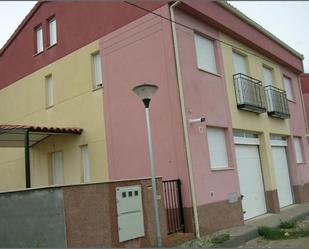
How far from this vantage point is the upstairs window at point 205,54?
12615 millimetres

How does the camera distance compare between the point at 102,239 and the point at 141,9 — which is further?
the point at 141,9

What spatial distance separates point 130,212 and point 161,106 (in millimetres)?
3630

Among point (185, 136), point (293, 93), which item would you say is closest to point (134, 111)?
point (185, 136)

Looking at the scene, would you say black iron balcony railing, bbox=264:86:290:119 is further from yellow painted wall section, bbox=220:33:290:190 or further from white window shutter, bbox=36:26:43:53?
white window shutter, bbox=36:26:43:53

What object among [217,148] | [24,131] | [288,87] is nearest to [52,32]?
[24,131]

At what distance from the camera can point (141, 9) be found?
12.4 meters

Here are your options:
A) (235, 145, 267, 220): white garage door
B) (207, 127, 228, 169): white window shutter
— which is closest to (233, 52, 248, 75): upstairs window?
(235, 145, 267, 220): white garage door

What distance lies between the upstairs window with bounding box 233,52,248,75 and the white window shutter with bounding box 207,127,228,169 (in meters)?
2.85

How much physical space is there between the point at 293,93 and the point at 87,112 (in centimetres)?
1043

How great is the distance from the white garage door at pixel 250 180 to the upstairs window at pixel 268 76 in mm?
3424

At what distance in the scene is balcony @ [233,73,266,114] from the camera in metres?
13.7

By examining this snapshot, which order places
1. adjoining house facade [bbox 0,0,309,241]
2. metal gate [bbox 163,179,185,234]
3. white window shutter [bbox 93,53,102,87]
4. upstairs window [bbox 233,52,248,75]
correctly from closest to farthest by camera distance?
metal gate [bbox 163,179,185,234] < adjoining house facade [bbox 0,0,309,241] < white window shutter [bbox 93,53,102,87] < upstairs window [bbox 233,52,248,75]

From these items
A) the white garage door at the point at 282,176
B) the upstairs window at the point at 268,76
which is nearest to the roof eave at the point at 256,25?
the upstairs window at the point at 268,76

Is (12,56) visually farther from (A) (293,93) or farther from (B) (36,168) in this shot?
(A) (293,93)
